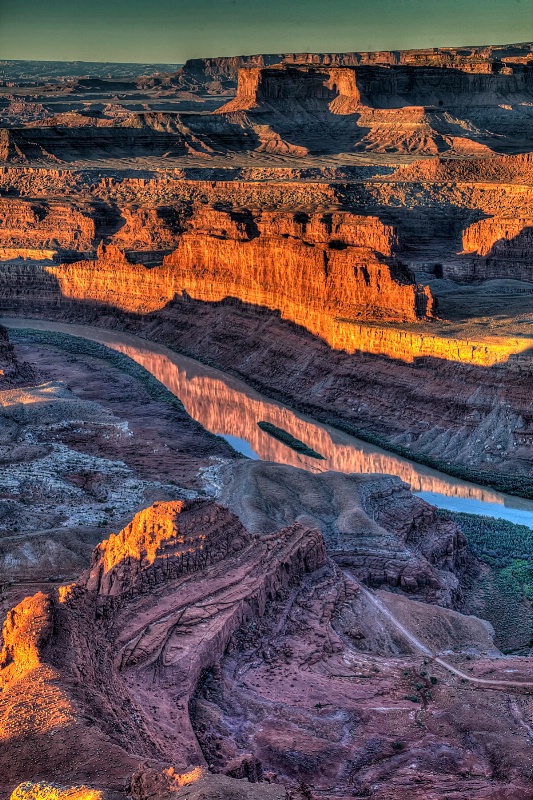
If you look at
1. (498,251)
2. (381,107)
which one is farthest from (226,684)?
(381,107)

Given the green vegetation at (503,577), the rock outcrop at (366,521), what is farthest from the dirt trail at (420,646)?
the green vegetation at (503,577)

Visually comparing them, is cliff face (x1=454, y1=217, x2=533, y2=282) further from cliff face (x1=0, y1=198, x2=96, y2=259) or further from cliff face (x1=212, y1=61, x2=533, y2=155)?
cliff face (x1=212, y1=61, x2=533, y2=155)

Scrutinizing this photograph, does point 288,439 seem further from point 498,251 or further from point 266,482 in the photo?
point 498,251

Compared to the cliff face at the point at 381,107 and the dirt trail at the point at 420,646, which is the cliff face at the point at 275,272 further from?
the cliff face at the point at 381,107

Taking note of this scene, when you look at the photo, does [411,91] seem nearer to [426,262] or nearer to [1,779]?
[426,262]

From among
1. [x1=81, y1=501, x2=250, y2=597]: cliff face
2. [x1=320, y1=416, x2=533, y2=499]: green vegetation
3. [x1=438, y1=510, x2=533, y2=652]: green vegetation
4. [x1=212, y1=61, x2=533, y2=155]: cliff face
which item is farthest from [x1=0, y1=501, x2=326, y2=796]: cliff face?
[x1=212, y1=61, x2=533, y2=155]: cliff face

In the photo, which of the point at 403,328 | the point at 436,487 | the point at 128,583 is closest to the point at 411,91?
the point at 403,328
